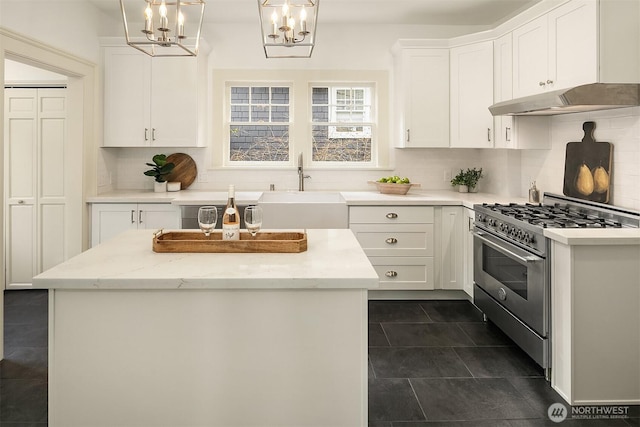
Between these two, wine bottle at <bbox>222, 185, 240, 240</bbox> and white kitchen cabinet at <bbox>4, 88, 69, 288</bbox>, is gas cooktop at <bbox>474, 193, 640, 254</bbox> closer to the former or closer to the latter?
wine bottle at <bbox>222, 185, 240, 240</bbox>

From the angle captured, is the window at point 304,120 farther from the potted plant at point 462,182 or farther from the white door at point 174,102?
the potted plant at point 462,182

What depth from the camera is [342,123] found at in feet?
17.1

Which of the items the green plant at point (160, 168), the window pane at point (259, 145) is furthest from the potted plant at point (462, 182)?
the green plant at point (160, 168)

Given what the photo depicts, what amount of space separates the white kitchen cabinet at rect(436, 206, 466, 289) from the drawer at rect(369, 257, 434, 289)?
0.10 m

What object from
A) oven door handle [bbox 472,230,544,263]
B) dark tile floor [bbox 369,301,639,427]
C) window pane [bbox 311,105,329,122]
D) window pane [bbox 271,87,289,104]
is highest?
window pane [bbox 271,87,289,104]

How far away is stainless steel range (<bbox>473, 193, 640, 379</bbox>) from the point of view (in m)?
2.82

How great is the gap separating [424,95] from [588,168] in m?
1.70

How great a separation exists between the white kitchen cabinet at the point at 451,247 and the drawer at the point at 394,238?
0.12 metres

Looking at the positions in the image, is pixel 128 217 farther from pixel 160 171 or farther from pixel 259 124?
pixel 259 124

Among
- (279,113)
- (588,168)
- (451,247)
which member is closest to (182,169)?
(279,113)

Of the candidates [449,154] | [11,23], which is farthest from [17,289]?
[449,154]

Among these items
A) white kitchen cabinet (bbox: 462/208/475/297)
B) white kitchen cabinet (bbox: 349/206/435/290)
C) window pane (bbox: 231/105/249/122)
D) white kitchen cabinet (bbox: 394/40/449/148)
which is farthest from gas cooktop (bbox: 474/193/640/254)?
window pane (bbox: 231/105/249/122)

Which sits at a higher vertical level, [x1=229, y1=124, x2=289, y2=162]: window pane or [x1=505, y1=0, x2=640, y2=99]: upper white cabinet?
[x1=505, y1=0, x2=640, y2=99]: upper white cabinet

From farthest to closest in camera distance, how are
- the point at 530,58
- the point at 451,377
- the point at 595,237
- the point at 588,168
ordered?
the point at 530,58 < the point at 588,168 < the point at 451,377 < the point at 595,237
